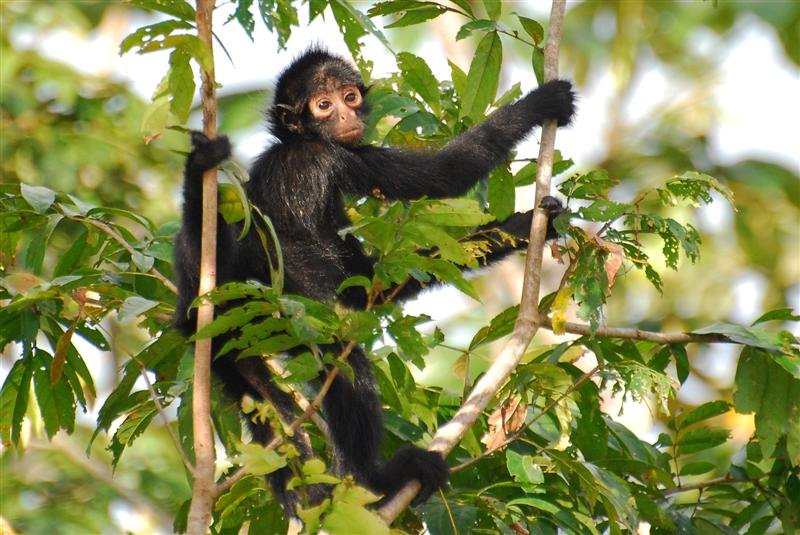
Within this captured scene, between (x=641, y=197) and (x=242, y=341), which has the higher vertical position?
(x=641, y=197)

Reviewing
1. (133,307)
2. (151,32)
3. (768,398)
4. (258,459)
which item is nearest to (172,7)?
(151,32)

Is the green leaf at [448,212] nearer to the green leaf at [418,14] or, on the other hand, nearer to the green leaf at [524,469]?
the green leaf at [524,469]

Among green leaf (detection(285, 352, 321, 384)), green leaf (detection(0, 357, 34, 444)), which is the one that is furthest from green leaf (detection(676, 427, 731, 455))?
green leaf (detection(0, 357, 34, 444))

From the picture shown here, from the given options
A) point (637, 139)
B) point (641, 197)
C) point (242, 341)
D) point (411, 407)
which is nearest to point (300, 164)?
point (411, 407)

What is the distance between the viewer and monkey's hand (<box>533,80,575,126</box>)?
6598 mm

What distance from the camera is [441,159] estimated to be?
660 centimetres

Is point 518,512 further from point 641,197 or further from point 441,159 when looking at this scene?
point 441,159

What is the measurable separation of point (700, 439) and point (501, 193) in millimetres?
1796

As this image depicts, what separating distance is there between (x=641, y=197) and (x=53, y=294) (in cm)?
254

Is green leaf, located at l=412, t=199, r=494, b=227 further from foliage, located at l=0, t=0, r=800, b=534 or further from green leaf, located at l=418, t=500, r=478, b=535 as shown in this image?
green leaf, located at l=418, t=500, r=478, b=535

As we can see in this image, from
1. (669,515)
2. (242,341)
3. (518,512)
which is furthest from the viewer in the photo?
(669,515)

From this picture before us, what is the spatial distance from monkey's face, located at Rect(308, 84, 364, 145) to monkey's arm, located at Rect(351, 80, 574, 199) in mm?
392

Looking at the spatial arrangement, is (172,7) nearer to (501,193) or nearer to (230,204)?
(230,204)

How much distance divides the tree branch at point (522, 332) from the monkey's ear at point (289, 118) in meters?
2.03
